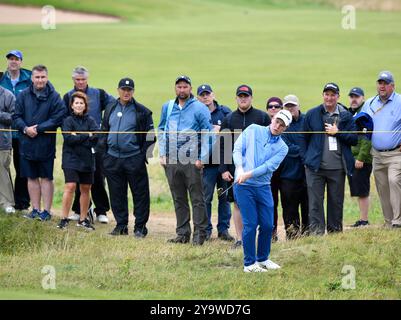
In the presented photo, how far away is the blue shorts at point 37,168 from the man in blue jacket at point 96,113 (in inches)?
34.0

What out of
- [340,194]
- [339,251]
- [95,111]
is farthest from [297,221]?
[95,111]

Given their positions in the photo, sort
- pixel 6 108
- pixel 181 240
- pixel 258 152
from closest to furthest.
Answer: pixel 258 152 < pixel 181 240 < pixel 6 108

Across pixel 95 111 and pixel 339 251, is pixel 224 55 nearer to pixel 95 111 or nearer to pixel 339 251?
pixel 95 111

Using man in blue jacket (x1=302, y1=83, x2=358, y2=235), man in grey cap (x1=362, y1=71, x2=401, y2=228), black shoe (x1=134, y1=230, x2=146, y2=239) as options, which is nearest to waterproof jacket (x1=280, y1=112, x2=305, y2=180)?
man in blue jacket (x1=302, y1=83, x2=358, y2=235)

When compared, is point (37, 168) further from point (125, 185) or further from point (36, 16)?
point (36, 16)

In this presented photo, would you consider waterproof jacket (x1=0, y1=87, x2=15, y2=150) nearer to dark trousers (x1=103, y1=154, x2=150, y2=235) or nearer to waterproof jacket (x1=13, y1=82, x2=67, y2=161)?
waterproof jacket (x1=13, y1=82, x2=67, y2=161)

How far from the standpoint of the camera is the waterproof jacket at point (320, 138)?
1574 cm

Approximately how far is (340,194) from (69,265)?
422 centimetres

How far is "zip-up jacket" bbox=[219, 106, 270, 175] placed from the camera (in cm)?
1596

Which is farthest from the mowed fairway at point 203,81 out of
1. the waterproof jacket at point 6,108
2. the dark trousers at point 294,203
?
the waterproof jacket at point 6,108

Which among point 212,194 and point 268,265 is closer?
point 268,265

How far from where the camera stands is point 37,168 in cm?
1711

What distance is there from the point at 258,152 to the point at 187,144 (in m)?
2.55

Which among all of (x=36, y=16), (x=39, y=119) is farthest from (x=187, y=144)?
(x=36, y=16)
